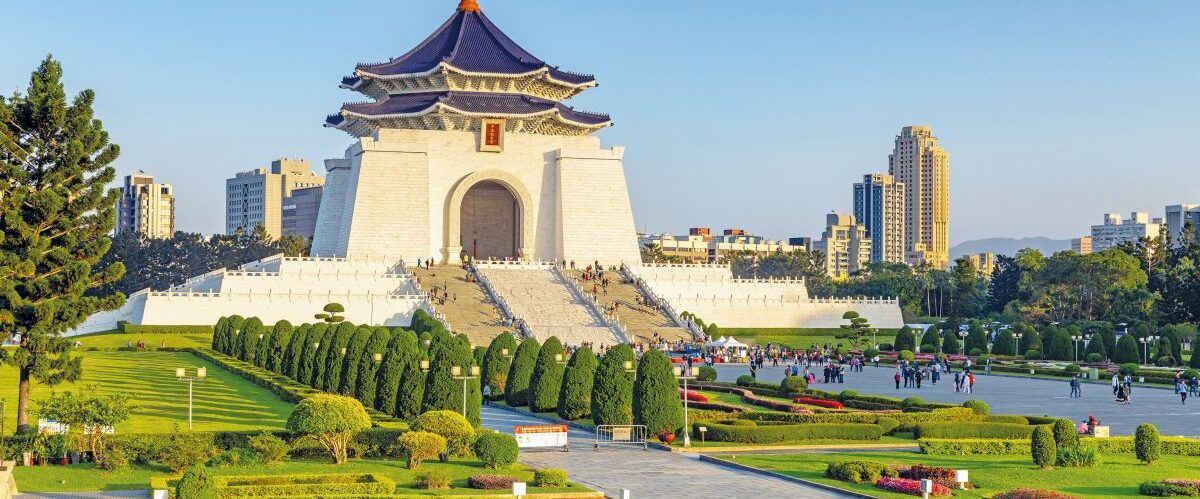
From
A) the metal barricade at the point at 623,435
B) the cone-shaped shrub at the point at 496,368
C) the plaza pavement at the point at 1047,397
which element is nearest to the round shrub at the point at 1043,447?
the plaza pavement at the point at 1047,397

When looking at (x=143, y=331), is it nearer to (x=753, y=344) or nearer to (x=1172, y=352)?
(x=753, y=344)

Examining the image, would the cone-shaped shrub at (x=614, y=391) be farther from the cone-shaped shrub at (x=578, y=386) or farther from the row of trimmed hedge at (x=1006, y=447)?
the row of trimmed hedge at (x=1006, y=447)

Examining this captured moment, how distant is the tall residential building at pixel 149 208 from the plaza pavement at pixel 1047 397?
12427 centimetres

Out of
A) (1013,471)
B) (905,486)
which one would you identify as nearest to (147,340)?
(1013,471)

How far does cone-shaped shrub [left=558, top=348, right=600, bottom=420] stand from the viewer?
32094 millimetres

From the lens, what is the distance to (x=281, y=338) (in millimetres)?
42875

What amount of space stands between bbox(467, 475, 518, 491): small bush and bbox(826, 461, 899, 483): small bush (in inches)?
192

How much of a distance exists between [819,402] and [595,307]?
1027 inches

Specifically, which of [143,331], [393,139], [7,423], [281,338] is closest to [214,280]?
[143,331]

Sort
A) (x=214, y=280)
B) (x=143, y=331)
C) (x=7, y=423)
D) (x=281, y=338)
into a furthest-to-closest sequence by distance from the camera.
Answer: (x=214, y=280)
(x=143, y=331)
(x=281, y=338)
(x=7, y=423)

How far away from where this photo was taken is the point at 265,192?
177000mm

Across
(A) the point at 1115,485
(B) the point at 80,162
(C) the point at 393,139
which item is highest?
(C) the point at 393,139

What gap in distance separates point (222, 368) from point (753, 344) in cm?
2383

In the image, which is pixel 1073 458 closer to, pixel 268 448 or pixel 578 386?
pixel 578 386
